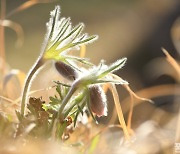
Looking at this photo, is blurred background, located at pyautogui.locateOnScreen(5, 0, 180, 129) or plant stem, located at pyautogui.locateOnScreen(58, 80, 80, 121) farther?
blurred background, located at pyautogui.locateOnScreen(5, 0, 180, 129)

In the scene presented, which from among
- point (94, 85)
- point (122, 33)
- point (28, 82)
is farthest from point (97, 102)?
point (122, 33)

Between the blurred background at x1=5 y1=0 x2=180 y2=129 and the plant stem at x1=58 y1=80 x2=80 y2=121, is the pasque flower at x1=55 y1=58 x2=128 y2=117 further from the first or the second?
the blurred background at x1=5 y1=0 x2=180 y2=129

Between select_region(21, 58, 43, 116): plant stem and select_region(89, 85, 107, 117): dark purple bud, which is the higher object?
select_region(21, 58, 43, 116): plant stem

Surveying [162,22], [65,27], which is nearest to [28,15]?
[162,22]

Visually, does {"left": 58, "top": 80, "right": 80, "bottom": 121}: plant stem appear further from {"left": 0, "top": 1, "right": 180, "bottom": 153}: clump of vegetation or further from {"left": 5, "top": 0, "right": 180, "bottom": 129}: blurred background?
{"left": 5, "top": 0, "right": 180, "bottom": 129}: blurred background

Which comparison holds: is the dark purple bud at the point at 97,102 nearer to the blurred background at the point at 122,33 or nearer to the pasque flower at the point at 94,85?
the pasque flower at the point at 94,85

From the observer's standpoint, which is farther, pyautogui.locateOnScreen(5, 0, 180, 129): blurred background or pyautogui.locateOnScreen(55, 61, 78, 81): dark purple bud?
pyautogui.locateOnScreen(5, 0, 180, 129): blurred background

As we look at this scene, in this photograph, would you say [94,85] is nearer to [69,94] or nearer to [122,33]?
[69,94]

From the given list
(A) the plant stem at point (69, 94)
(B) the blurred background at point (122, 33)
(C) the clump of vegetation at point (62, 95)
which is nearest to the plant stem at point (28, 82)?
(C) the clump of vegetation at point (62, 95)

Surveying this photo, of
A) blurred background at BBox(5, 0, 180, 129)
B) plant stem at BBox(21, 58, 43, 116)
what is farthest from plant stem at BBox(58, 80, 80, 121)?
blurred background at BBox(5, 0, 180, 129)

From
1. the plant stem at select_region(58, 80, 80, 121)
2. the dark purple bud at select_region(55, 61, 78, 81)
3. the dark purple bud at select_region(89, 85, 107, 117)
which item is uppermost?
the dark purple bud at select_region(55, 61, 78, 81)

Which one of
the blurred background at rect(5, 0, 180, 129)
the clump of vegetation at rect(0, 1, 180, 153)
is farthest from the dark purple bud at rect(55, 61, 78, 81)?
the blurred background at rect(5, 0, 180, 129)
